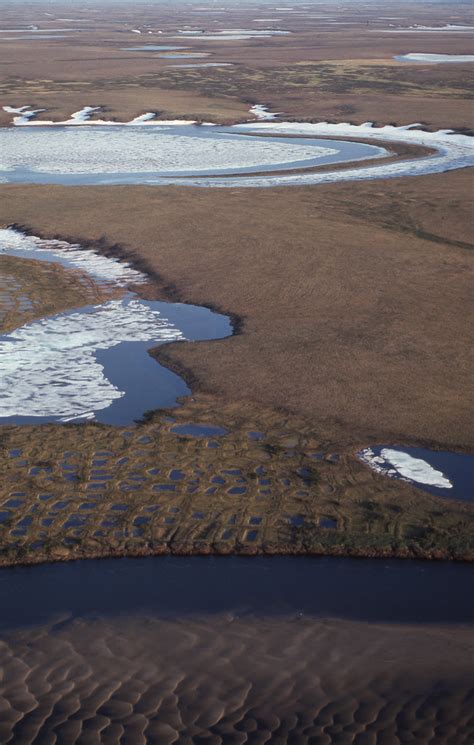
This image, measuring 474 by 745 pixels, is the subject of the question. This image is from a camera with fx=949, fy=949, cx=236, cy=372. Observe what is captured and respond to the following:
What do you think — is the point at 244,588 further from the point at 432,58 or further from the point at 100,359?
the point at 432,58

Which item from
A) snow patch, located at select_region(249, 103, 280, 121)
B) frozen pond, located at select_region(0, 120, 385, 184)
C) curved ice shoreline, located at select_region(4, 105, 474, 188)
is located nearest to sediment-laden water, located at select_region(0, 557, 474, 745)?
curved ice shoreline, located at select_region(4, 105, 474, 188)

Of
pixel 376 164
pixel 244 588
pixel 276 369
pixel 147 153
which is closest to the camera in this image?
pixel 244 588

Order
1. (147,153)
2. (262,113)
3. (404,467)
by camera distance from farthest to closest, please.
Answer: (262,113), (147,153), (404,467)

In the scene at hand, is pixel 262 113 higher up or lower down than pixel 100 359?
higher up

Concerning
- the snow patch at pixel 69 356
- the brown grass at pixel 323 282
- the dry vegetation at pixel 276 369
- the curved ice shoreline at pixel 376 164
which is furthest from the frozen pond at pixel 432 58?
the snow patch at pixel 69 356

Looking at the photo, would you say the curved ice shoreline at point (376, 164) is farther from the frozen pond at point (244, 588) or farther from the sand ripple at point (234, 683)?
the sand ripple at point (234, 683)

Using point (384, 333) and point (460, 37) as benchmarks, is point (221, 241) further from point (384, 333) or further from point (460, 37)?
point (460, 37)

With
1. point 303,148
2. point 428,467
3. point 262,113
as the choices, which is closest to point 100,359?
point 428,467
